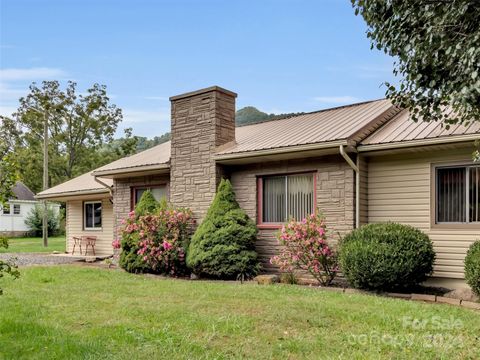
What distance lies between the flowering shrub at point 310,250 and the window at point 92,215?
10650 millimetres

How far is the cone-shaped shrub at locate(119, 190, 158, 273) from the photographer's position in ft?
36.9

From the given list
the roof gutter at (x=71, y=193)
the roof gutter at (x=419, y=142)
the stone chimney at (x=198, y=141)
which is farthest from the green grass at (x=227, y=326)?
the roof gutter at (x=71, y=193)

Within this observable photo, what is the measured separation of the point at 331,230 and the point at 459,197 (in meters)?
2.56

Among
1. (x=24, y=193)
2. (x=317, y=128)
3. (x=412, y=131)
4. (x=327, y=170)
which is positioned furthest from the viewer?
(x=24, y=193)

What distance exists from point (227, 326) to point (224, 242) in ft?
15.8

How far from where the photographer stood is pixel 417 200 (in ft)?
29.3

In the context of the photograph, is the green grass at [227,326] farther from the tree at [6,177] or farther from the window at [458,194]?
the window at [458,194]

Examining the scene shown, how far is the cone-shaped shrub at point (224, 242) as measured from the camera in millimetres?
9859

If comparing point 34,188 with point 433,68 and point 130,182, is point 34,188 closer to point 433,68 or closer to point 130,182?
point 130,182

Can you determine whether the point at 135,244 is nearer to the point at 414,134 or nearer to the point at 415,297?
the point at 415,297

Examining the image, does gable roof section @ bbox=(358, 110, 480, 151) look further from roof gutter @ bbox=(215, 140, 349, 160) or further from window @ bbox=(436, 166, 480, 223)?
window @ bbox=(436, 166, 480, 223)

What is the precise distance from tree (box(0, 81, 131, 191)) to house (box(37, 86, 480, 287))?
25406 mm

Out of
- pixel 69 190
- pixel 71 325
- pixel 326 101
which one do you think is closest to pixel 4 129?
pixel 69 190

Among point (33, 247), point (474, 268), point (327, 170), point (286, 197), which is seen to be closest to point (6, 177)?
point (474, 268)
